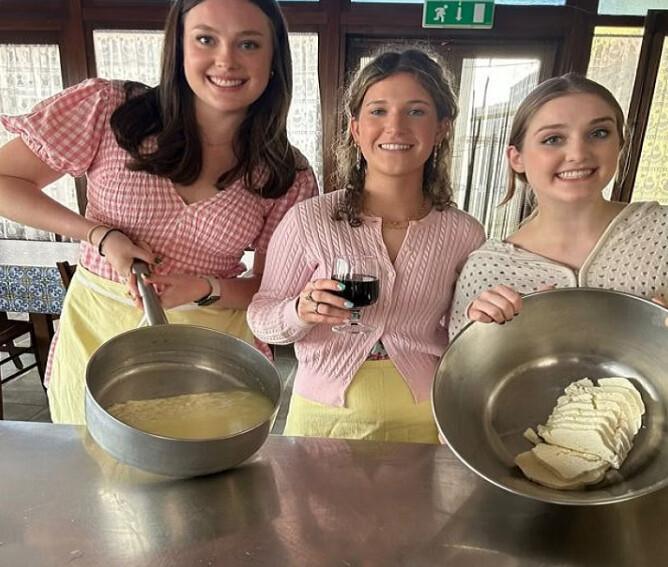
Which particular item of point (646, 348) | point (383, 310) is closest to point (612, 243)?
point (646, 348)

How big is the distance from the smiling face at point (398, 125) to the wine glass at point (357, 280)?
0.69ft

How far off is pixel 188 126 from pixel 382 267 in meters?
0.56

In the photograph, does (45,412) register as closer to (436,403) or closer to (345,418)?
(345,418)

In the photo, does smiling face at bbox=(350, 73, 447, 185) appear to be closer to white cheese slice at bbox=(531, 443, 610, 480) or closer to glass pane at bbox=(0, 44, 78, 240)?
white cheese slice at bbox=(531, 443, 610, 480)

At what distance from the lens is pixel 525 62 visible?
3.65m

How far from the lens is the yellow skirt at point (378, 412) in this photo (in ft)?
3.49

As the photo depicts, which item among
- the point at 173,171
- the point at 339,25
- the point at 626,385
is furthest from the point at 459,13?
the point at 626,385

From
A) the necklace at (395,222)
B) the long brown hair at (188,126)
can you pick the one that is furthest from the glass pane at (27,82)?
the necklace at (395,222)

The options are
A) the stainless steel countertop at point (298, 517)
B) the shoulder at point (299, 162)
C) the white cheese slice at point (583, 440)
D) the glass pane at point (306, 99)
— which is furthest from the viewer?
the glass pane at point (306, 99)

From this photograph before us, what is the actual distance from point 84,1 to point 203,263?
334cm

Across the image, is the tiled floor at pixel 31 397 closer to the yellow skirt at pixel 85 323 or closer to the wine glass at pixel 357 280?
the yellow skirt at pixel 85 323

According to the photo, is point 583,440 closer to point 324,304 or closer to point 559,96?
point 324,304

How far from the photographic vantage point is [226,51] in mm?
1074

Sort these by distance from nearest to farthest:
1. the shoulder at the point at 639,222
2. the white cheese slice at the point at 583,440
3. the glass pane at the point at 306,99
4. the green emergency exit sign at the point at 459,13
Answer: the white cheese slice at the point at 583,440, the shoulder at the point at 639,222, the green emergency exit sign at the point at 459,13, the glass pane at the point at 306,99
